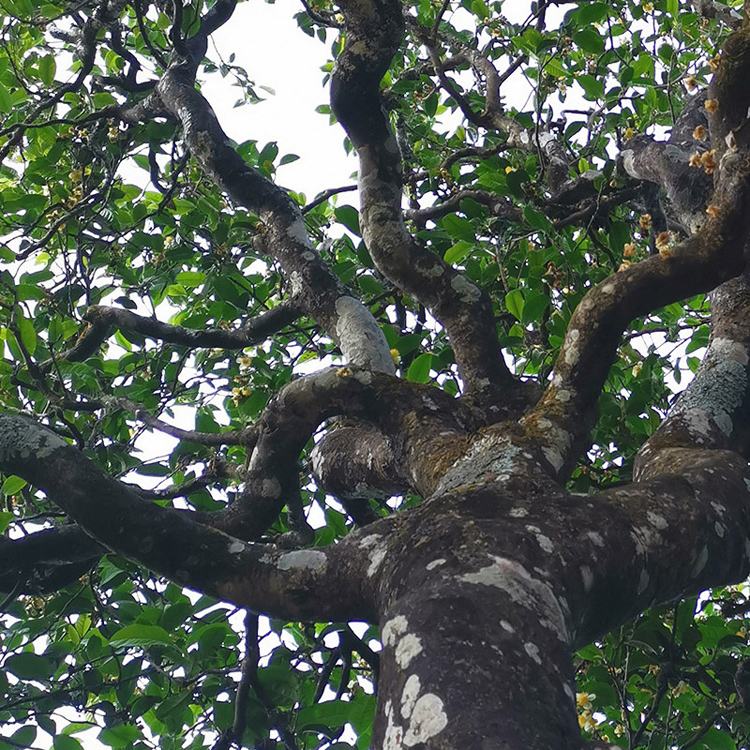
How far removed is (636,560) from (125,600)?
2043 millimetres

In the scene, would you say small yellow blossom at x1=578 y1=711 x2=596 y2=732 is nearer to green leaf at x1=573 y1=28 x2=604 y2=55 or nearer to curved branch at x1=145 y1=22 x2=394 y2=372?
curved branch at x1=145 y1=22 x2=394 y2=372

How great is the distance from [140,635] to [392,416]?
0.97m

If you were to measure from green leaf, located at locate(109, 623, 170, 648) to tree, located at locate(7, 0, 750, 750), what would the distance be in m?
0.01

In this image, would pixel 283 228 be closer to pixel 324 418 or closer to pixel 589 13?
pixel 324 418

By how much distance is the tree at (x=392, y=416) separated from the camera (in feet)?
4.50

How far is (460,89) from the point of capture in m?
5.34

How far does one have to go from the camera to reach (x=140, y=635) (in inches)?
93.2

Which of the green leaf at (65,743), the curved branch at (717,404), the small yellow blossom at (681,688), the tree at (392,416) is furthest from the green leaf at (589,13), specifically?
the green leaf at (65,743)

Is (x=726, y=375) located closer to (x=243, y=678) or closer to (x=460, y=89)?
(x=243, y=678)

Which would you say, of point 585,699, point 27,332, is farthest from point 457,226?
point 585,699

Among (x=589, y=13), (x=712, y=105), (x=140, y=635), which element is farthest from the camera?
(x=589, y=13)

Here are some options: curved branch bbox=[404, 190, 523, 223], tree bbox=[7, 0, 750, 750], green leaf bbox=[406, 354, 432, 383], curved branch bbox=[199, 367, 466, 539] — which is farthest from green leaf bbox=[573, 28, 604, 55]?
curved branch bbox=[199, 367, 466, 539]

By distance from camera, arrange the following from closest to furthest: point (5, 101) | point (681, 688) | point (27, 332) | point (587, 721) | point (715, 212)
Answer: point (715, 212) → point (27, 332) → point (587, 721) → point (681, 688) → point (5, 101)

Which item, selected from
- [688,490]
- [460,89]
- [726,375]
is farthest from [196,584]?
[460,89]
